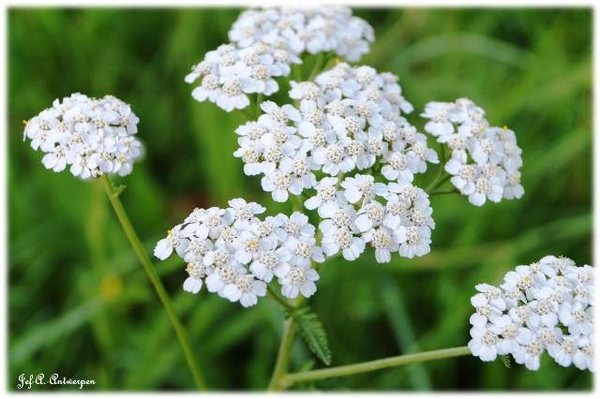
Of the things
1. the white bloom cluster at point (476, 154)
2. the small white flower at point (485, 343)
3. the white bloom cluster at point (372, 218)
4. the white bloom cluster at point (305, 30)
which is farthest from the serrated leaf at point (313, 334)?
the white bloom cluster at point (305, 30)

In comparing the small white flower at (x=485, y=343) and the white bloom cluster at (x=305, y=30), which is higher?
the white bloom cluster at (x=305, y=30)

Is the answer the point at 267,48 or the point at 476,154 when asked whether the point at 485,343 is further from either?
the point at 267,48

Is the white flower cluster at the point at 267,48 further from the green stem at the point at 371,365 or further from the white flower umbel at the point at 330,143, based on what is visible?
the green stem at the point at 371,365

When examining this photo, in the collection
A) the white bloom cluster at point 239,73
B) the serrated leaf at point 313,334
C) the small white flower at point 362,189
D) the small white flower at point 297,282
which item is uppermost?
the white bloom cluster at point 239,73

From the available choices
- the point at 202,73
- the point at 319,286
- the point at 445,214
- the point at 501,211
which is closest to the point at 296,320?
the point at 202,73

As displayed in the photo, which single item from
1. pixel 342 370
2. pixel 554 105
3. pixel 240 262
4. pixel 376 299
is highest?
pixel 554 105

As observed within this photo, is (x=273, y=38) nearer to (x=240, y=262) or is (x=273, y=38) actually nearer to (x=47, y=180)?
(x=240, y=262)

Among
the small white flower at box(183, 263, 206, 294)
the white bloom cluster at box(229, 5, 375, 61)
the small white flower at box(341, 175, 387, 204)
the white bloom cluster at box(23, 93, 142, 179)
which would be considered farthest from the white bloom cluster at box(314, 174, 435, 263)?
the white bloom cluster at box(229, 5, 375, 61)
